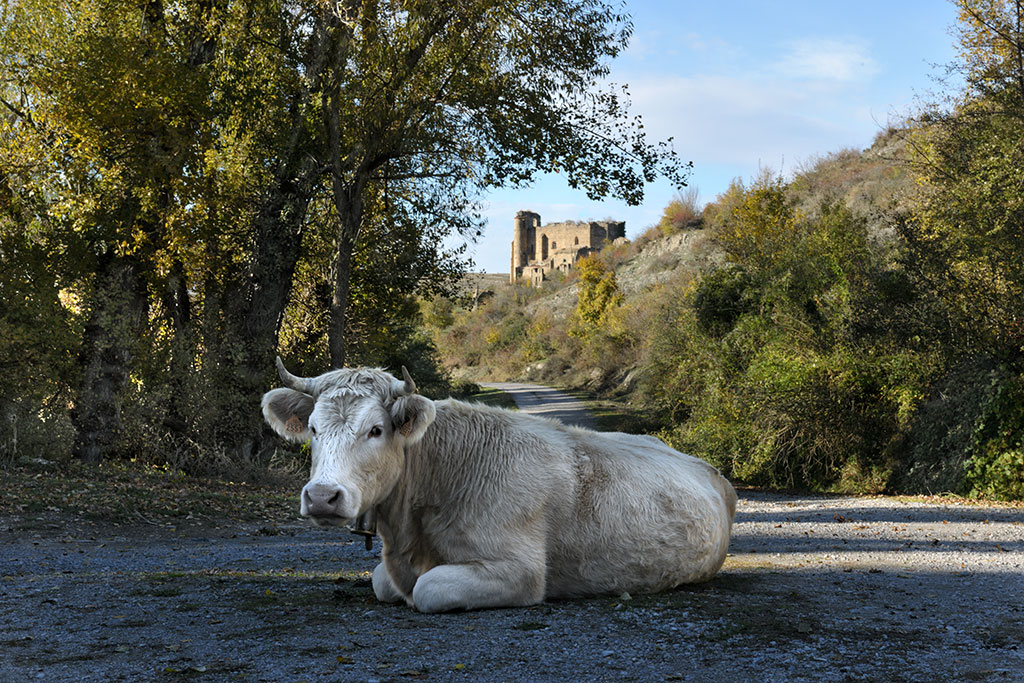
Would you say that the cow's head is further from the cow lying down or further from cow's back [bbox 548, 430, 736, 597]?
cow's back [bbox 548, 430, 736, 597]

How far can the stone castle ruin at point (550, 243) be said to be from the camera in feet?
367

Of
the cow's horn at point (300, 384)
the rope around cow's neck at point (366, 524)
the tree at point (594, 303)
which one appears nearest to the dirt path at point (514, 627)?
the rope around cow's neck at point (366, 524)

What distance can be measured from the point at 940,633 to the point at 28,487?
13067mm

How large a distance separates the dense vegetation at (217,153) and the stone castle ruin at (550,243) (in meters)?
83.9

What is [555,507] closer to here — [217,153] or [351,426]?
[351,426]

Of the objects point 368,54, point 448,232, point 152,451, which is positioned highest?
point 368,54

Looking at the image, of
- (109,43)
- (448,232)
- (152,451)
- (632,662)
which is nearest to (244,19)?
(109,43)

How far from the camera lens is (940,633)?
19.4ft

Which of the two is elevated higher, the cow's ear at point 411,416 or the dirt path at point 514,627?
the cow's ear at point 411,416

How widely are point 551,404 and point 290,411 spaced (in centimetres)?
3310

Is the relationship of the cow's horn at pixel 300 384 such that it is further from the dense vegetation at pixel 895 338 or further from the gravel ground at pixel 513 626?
the dense vegetation at pixel 895 338

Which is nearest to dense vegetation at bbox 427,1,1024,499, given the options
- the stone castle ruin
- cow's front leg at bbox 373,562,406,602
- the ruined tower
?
cow's front leg at bbox 373,562,406,602

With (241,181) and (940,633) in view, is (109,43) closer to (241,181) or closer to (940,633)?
(241,181)

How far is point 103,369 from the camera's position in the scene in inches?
761
